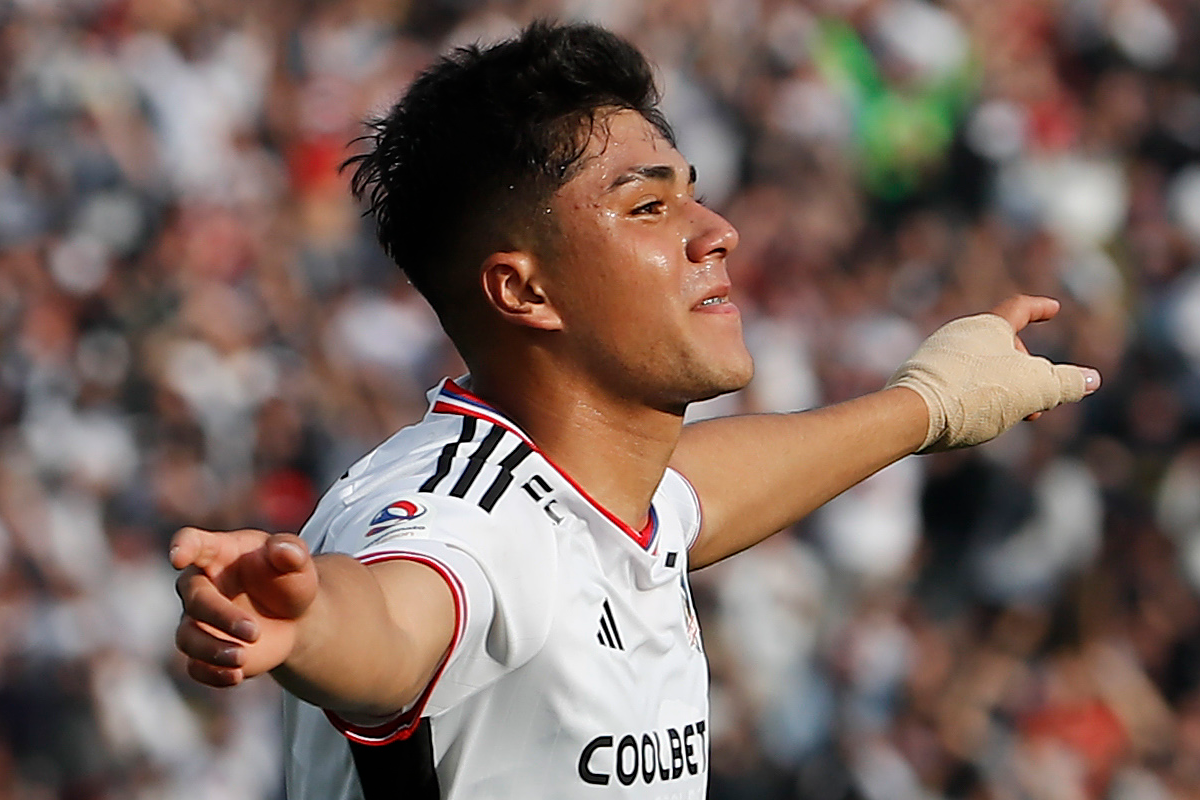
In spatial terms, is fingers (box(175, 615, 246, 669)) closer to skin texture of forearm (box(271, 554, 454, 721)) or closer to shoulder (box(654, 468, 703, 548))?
skin texture of forearm (box(271, 554, 454, 721))

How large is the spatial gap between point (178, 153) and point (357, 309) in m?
1.43

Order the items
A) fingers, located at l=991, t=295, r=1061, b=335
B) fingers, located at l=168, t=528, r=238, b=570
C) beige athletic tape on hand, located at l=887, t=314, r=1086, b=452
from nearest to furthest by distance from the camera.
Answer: fingers, located at l=168, t=528, r=238, b=570, beige athletic tape on hand, located at l=887, t=314, r=1086, b=452, fingers, located at l=991, t=295, r=1061, b=335

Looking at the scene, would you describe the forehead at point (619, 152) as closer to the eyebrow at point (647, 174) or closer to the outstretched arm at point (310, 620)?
the eyebrow at point (647, 174)

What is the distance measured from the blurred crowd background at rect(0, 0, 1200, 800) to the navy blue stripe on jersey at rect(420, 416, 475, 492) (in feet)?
13.8

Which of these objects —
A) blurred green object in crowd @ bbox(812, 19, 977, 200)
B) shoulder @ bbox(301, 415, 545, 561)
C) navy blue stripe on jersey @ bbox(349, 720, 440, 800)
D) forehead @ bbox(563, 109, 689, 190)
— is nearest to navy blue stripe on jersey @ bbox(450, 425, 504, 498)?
shoulder @ bbox(301, 415, 545, 561)

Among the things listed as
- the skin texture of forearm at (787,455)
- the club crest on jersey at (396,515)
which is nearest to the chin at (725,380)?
the skin texture of forearm at (787,455)

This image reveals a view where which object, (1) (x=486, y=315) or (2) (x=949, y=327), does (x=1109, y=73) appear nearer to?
(2) (x=949, y=327)

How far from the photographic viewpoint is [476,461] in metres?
2.52

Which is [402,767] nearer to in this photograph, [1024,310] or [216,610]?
[216,610]

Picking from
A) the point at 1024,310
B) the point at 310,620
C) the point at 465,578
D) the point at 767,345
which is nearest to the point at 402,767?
the point at 465,578

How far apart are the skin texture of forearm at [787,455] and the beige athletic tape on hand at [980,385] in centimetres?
5

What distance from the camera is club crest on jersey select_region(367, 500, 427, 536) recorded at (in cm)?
227

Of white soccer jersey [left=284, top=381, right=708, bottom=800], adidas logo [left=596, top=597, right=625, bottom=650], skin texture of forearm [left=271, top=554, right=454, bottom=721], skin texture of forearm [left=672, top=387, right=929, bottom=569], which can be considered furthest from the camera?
skin texture of forearm [left=672, top=387, right=929, bottom=569]

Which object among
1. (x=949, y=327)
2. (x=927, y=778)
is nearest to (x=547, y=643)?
(x=949, y=327)
